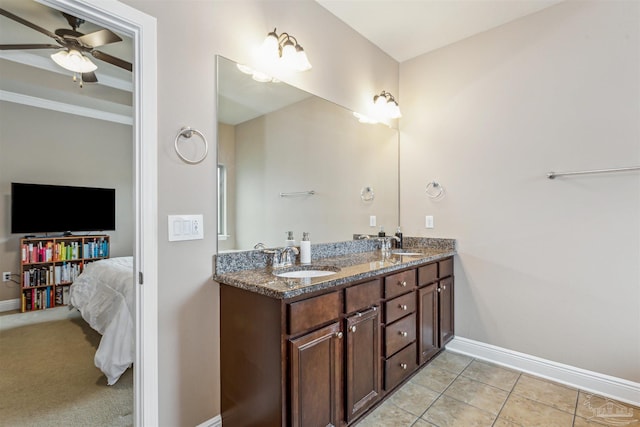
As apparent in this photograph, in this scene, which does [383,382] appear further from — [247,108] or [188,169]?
[247,108]

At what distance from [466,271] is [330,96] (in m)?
1.87

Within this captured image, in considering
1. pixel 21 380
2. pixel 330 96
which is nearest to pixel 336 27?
pixel 330 96

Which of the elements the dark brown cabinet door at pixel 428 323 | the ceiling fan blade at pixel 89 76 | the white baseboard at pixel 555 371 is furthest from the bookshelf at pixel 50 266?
the white baseboard at pixel 555 371

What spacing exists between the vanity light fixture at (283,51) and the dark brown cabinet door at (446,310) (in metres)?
1.96

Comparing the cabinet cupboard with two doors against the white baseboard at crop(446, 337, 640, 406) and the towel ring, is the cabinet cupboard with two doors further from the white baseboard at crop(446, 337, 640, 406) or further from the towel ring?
the white baseboard at crop(446, 337, 640, 406)

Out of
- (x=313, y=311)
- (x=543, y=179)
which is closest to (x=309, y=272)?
(x=313, y=311)

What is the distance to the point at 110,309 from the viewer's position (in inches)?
98.7

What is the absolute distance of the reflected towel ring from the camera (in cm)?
271

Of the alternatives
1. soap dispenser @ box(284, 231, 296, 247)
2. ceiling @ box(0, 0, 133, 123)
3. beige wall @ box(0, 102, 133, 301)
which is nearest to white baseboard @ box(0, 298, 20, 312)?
beige wall @ box(0, 102, 133, 301)

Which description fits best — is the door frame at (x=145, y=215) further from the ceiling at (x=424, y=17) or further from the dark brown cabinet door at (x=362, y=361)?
the ceiling at (x=424, y=17)

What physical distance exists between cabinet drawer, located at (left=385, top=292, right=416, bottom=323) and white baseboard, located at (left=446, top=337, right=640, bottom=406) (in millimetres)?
943

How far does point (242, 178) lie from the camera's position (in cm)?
178

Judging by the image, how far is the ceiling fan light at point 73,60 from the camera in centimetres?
250

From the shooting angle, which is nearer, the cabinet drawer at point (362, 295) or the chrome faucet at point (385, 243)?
the cabinet drawer at point (362, 295)
